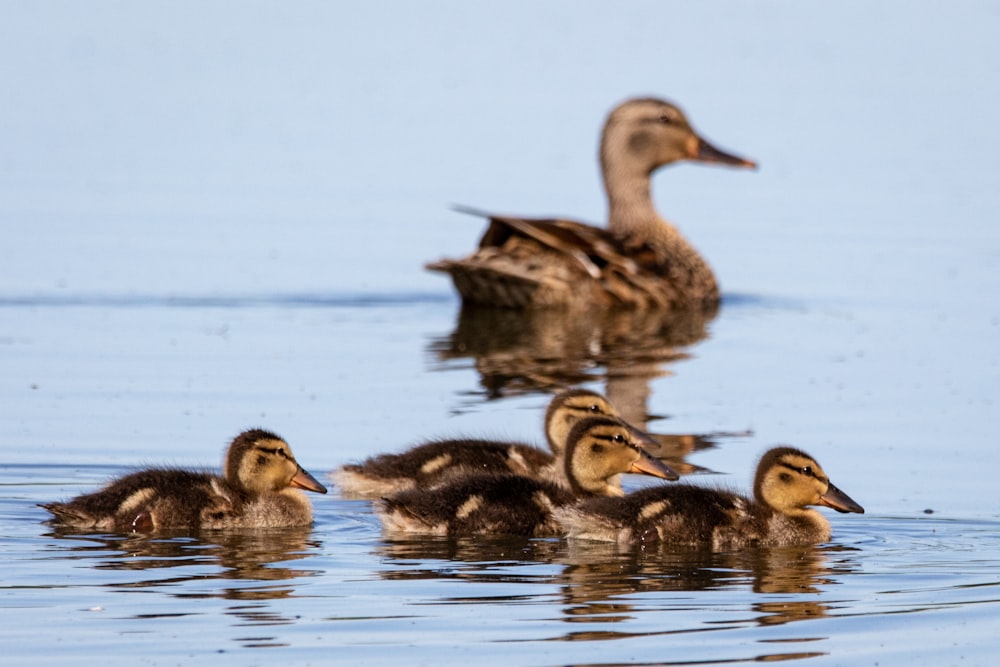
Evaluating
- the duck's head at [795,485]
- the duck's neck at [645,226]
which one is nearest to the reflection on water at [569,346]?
the duck's neck at [645,226]

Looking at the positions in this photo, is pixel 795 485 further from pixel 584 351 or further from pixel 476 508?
pixel 584 351

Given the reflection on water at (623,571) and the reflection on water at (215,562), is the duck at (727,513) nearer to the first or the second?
the reflection on water at (623,571)

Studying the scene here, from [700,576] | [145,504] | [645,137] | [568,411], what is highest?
[645,137]

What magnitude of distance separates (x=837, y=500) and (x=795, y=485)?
21cm

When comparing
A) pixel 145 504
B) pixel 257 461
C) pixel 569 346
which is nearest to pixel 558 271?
pixel 569 346

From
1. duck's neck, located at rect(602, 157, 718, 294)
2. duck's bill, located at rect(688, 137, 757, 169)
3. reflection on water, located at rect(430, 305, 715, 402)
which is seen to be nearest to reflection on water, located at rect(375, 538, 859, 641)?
reflection on water, located at rect(430, 305, 715, 402)

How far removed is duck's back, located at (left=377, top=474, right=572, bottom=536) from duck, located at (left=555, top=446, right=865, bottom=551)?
0.16 meters

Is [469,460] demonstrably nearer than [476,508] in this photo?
No

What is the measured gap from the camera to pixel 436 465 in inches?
426

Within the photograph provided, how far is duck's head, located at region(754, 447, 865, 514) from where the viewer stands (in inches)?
392

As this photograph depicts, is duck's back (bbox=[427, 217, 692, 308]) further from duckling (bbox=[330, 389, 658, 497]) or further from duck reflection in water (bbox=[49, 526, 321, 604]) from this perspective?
duck reflection in water (bbox=[49, 526, 321, 604])

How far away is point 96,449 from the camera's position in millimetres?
11359

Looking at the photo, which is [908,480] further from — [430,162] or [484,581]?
[430,162]

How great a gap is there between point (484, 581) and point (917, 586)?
5.86 feet
